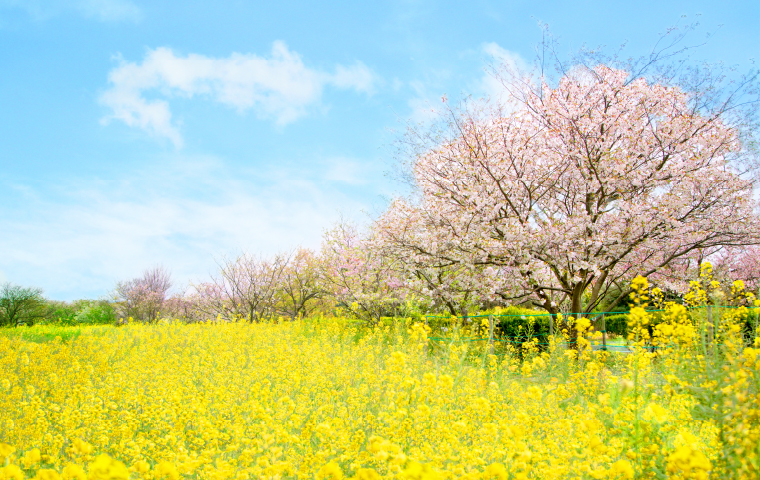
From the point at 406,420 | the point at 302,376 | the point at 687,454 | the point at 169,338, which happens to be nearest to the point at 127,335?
the point at 169,338

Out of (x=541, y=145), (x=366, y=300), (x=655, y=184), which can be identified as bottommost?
(x=366, y=300)

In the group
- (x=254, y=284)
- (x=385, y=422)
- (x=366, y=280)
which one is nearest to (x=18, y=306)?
(x=254, y=284)

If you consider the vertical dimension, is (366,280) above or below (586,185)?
below

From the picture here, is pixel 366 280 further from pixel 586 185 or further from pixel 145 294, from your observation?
pixel 145 294

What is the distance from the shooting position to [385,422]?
310 centimetres

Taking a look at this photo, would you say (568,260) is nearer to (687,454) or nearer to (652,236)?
(652,236)

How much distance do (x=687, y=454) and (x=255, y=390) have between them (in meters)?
3.30

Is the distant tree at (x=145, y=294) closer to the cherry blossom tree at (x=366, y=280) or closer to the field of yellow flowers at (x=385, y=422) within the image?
the cherry blossom tree at (x=366, y=280)

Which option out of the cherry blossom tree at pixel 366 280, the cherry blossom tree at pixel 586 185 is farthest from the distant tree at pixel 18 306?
the cherry blossom tree at pixel 586 185

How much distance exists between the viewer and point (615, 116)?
9734 mm

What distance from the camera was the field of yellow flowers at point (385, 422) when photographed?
7.17 ft

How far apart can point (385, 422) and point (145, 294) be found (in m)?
28.2

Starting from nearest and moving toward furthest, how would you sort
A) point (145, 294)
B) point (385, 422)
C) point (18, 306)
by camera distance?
point (385, 422) → point (18, 306) → point (145, 294)

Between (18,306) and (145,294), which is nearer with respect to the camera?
(18,306)
